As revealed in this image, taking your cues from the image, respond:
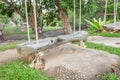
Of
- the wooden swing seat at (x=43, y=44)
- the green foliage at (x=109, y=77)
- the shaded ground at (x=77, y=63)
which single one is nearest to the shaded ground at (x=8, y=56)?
the shaded ground at (x=77, y=63)

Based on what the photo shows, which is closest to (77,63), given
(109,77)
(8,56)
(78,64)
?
(78,64)

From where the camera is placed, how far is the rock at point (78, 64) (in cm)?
452

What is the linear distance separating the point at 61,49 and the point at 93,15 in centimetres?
1025

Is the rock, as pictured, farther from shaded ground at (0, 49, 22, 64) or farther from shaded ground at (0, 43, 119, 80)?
shaded ground at (0, 49, 22, 64)

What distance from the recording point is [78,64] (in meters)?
4.79

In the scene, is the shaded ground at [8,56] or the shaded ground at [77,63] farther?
the shaded ground at [8,56]

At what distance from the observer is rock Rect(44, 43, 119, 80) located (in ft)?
14.8

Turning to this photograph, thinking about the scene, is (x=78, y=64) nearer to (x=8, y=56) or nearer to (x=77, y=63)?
(x=77, y=63)

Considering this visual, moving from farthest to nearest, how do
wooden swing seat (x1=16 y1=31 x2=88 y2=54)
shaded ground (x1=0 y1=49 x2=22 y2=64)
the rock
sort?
shaded ground (x1=0 y1=49 x2=22 y2=64)
wooden swing seat (x1=16 y1=31 x2=88 y2=54)
the rock

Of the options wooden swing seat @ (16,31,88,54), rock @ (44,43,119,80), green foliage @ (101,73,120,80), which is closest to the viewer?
green foliage @ (101,73,120,80)

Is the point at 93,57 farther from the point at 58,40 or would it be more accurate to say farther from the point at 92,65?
the point at 58,40

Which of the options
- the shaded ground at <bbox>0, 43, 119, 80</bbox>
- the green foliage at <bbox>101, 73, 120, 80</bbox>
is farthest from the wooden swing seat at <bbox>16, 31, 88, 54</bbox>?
the green foliage at <bbox>101, 73, 120, 80</bbox>

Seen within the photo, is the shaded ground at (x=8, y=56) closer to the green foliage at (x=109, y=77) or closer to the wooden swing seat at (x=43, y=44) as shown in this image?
the wooden swing seat at (x=43, y=44)

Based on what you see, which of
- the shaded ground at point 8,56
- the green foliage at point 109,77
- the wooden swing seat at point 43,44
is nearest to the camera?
the green foliage at point 109,77
